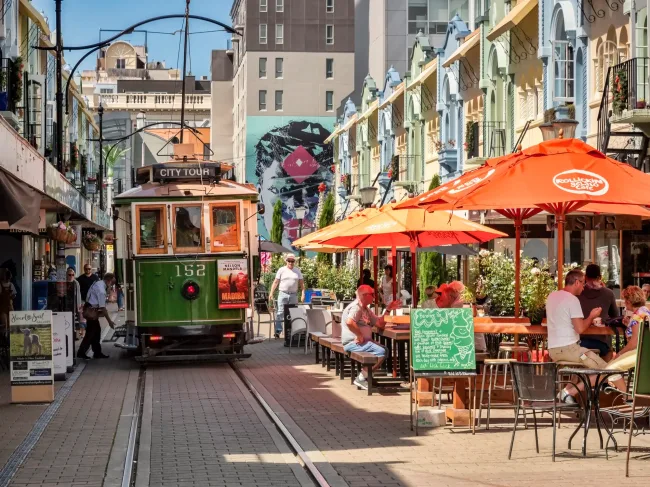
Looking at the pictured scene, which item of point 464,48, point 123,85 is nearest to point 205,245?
point 464,48

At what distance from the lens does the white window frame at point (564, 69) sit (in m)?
28.9

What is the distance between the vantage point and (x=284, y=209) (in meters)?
105

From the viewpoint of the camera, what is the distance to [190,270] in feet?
73.2

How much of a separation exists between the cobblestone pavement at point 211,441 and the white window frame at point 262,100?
88960mm

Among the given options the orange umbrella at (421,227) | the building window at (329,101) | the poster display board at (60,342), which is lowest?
the poster display board at (60,342)

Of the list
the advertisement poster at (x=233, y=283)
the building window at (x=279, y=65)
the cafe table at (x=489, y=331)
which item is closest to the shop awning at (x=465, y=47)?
the advertisement poster at (x=233, y=283)

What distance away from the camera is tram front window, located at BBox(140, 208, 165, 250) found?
879 inches

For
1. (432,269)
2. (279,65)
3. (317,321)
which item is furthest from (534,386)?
(279,65)

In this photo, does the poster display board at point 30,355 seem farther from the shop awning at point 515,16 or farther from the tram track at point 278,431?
the shop awning at point 515,16

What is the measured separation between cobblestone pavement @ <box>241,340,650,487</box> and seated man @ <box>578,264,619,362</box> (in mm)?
1344

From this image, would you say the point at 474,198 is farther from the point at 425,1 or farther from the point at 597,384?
the point at 425,1

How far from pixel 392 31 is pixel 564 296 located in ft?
195

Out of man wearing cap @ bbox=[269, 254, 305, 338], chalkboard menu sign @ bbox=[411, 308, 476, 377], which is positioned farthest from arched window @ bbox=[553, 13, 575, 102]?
chalkboard menu sign @ bbox=[411, 308, 476, 377]

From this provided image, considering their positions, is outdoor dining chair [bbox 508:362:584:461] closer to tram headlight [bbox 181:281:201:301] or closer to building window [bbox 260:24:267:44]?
tram headlight [bbox 181:281:201:301]
